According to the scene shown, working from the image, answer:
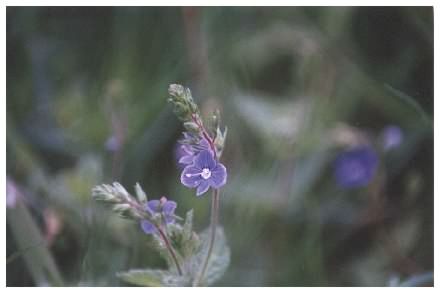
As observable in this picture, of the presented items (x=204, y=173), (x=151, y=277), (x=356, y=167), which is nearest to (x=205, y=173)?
(x=204, y=173)

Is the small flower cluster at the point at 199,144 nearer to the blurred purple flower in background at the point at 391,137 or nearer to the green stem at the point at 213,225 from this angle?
the green stem at the point at 213,225

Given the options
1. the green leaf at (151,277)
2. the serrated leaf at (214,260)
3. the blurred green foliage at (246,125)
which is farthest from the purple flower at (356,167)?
the green leaf at (151,277)

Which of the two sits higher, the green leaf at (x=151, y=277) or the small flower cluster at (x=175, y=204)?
the small flower cluster at (x=175, y=204)

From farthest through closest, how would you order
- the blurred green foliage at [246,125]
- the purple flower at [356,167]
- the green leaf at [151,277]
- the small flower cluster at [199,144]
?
the purple flower at [356,167] < the blurred green foliage at [246,125] < the green leaf at [151,277] < the small flower cluster at [199,144]

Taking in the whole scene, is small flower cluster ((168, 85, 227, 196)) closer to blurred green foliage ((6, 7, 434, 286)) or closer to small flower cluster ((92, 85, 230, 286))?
small flower cluster ((92, 85, 230, 286))

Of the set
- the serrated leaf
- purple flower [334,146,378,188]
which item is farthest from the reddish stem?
purple flower [334,146,378,188]

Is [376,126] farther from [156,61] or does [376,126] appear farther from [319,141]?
[156,61]
